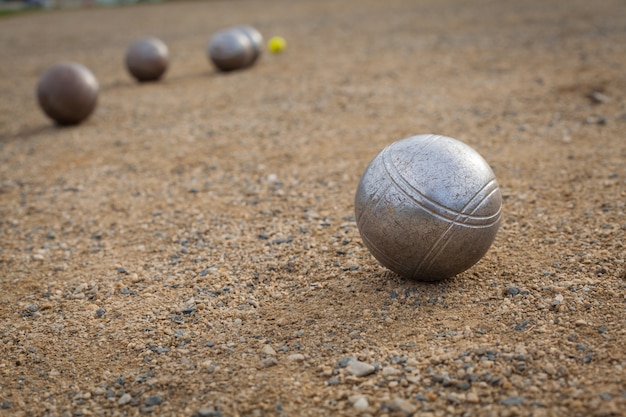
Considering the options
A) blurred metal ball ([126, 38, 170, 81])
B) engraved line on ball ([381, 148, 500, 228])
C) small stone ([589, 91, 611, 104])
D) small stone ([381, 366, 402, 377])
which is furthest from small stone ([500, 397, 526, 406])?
blurred metal ball ([126, 38, 170, 81])

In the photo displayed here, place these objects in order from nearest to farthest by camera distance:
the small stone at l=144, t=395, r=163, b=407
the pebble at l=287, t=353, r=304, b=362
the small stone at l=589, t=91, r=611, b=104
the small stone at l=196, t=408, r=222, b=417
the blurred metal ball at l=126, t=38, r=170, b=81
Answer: the small stone at l=196, t=408, r=222, b=417 → the small stone at l=144, t=395, r=163, b=407 → the pebble at l=287, t=353, r=304, b=362 → the small stone at l=589, t=91, r=611, b=104 → the blurred metal ball at l=126, t=38, r=170, b=81

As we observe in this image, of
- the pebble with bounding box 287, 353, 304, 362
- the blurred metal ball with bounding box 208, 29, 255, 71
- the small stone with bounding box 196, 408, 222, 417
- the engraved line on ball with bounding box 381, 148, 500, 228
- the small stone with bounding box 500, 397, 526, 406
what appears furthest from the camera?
the blurred metal ball with bounding box 208, 29, 255, 71

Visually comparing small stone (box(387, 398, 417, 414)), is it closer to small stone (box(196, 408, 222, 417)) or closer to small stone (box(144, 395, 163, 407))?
small stone (box(196, 408, 222, 417))

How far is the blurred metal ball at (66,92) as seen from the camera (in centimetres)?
1060

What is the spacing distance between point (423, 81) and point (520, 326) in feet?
26.5

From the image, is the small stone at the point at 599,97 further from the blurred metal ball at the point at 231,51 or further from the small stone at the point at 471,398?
the blurred metal ball at the point at 231,51

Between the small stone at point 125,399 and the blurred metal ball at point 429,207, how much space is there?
7.13 feet

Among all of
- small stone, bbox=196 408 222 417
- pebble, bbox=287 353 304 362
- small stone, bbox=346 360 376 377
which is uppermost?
small stone, bbox=346 360 376 377

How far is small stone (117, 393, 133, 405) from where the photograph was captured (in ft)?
13.7

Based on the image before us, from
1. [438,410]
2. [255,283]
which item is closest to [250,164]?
[255,283]

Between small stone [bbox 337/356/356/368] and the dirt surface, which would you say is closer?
the dirt surface

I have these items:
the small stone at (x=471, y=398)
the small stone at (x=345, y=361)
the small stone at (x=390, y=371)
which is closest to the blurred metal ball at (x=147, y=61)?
the small stone at (x=345, y=361)

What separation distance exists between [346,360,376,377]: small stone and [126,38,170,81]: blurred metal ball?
35.9ft

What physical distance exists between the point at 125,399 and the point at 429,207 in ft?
Answer: 8.51
